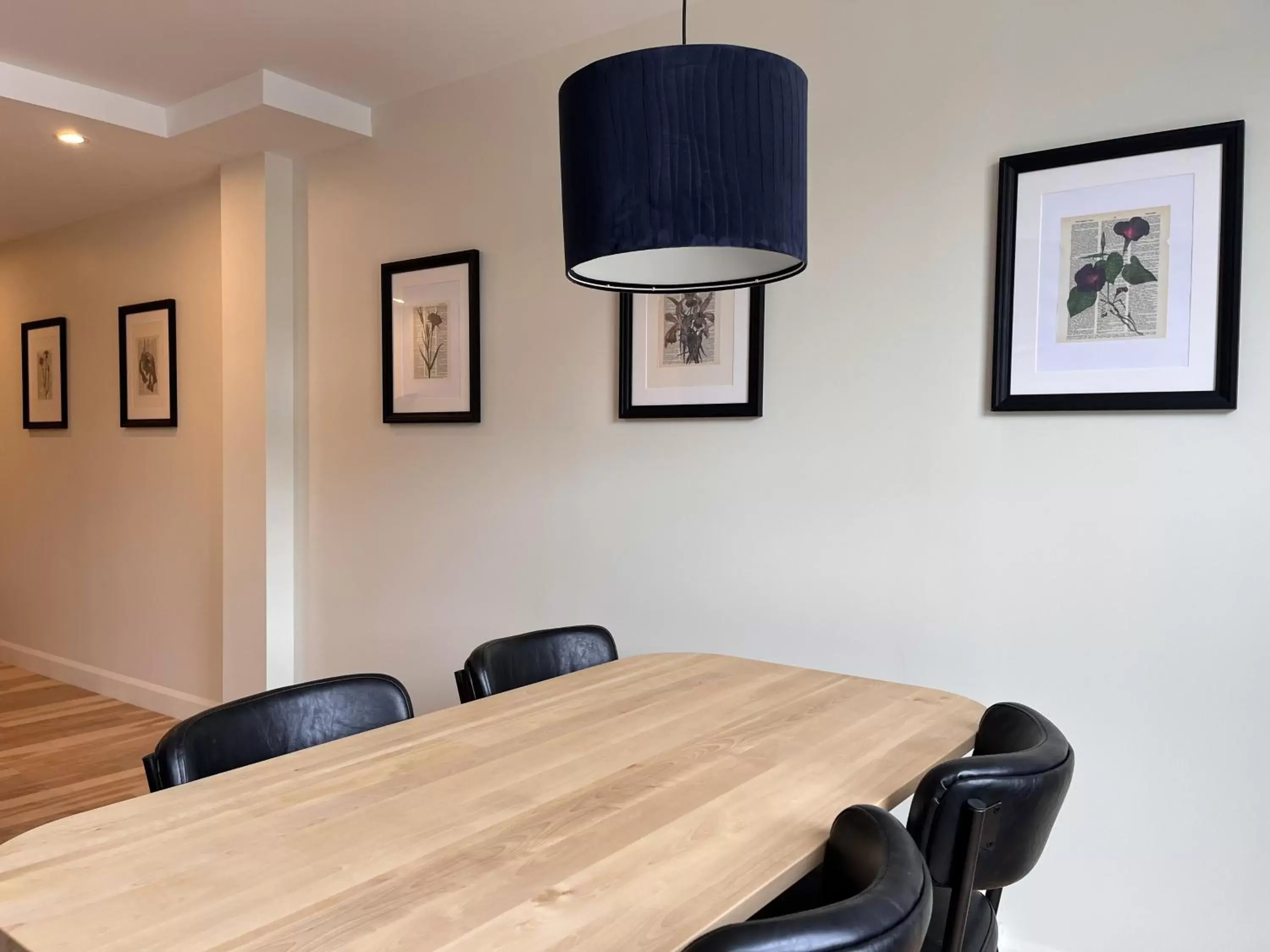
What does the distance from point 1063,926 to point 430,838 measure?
173 cm

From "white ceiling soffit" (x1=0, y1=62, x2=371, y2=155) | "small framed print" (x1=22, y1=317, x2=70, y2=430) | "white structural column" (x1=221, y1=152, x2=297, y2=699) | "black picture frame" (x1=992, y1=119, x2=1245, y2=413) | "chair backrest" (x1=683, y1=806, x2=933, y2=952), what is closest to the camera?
"chair backrest" (x1=683, y1=806, x2=933, y2=952)

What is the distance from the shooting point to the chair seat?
4.60 feet

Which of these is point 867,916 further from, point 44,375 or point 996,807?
point 44,375

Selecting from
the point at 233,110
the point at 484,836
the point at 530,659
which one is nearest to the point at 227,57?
the point at 233,110

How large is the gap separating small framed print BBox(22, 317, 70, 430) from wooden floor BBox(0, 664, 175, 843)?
4.77 feet

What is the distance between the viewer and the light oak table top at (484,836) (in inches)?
37.3

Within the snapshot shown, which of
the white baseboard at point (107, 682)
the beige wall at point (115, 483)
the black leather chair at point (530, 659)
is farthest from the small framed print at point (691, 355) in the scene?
the white baseboard at point (107, 682)

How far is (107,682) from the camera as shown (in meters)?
4.77

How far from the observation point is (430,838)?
1168 mm

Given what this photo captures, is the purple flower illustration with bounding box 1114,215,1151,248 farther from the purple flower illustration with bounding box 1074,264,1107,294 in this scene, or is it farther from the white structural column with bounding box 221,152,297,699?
the white structural column with bounding box 221,152,297,699

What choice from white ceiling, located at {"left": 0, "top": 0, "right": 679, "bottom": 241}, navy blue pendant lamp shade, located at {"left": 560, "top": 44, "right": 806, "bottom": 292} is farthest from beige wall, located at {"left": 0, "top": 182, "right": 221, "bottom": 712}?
navy blue pendant lamp shade, located at {"left": 560, "top": 44, "right": 806, "bottom": 292}

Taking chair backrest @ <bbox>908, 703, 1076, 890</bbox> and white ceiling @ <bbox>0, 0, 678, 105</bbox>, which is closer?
chair backrest @ <bbox>908, 703, 1076, 890</bbox>

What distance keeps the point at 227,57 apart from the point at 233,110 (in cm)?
24

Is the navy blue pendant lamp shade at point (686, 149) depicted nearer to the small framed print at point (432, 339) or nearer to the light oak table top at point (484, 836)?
the light oak table top at point (484, 836)
